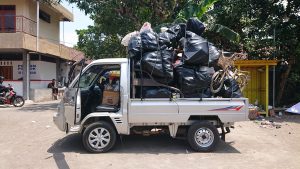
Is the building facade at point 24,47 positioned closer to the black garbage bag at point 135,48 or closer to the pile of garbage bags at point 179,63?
the black garbage bag at point 135,48

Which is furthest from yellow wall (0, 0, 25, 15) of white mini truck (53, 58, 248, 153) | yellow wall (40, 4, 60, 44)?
white mini truck (53, 58, 248, 153)

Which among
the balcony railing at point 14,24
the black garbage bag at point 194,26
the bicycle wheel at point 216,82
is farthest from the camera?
the balcony railing at point 14,24

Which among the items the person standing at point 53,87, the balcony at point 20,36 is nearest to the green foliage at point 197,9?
the balcony at point 20,36

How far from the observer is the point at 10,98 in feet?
64.4

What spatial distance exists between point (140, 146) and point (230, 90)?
2467 mm

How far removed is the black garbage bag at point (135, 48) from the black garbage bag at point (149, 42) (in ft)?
0.29

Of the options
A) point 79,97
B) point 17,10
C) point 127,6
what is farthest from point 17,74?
point 79,97

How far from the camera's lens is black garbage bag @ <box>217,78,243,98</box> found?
28.0 feet

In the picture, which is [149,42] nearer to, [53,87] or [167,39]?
[167,39]

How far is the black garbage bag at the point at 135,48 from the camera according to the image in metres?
8.19

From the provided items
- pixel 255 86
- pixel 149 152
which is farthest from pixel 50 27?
pixel 149 152

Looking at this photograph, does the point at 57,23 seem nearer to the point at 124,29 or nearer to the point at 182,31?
the point at 124,29

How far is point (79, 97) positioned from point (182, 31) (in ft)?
9.43

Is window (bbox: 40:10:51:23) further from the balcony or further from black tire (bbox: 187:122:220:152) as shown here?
black tire (bbox: 187:122:220:152)
